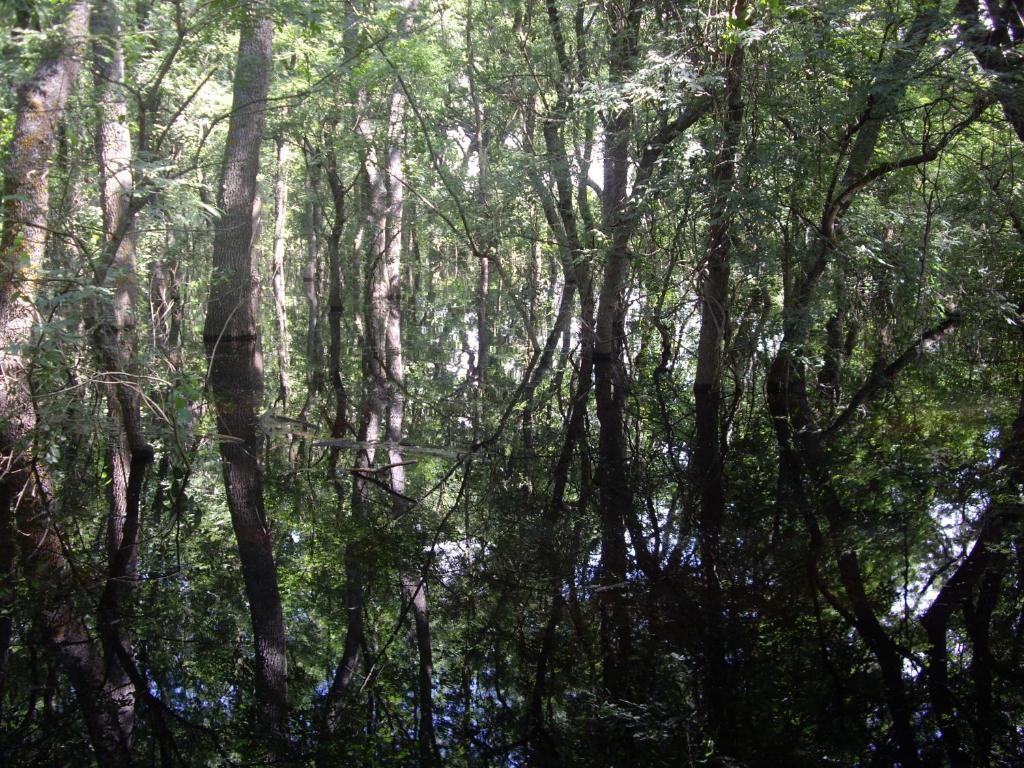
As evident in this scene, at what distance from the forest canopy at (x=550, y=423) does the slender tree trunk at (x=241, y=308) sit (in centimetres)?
4

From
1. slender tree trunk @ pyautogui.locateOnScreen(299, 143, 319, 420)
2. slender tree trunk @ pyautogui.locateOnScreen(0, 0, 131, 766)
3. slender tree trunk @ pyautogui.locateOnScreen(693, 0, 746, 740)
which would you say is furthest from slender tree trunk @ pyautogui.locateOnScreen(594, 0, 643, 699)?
slender tree trunk @ pyautogui.locateOnScreen(299, 143, 319, 420)

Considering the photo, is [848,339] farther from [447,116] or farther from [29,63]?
[29,63]

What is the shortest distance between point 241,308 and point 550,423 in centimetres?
369

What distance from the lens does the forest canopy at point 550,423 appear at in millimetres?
3803

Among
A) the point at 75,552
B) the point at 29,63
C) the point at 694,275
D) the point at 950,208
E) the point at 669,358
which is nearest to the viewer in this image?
the point at 75,552

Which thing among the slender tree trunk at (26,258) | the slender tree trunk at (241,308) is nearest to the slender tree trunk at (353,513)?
the slender tree trunk at (241,308)

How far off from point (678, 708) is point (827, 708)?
646 millimetres

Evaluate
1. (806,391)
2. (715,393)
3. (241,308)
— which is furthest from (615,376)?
(241,308)

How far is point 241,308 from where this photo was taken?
9250 mm

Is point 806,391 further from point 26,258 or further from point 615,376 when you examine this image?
point 26,258

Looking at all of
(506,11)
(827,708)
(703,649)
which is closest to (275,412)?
(506,11)

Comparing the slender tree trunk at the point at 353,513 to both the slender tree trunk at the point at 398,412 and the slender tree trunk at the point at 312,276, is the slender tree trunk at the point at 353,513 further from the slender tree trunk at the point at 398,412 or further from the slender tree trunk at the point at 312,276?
the slender tree trunk at the point at 312,276

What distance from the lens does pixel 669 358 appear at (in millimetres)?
11453

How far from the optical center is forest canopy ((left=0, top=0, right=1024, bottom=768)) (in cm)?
380
